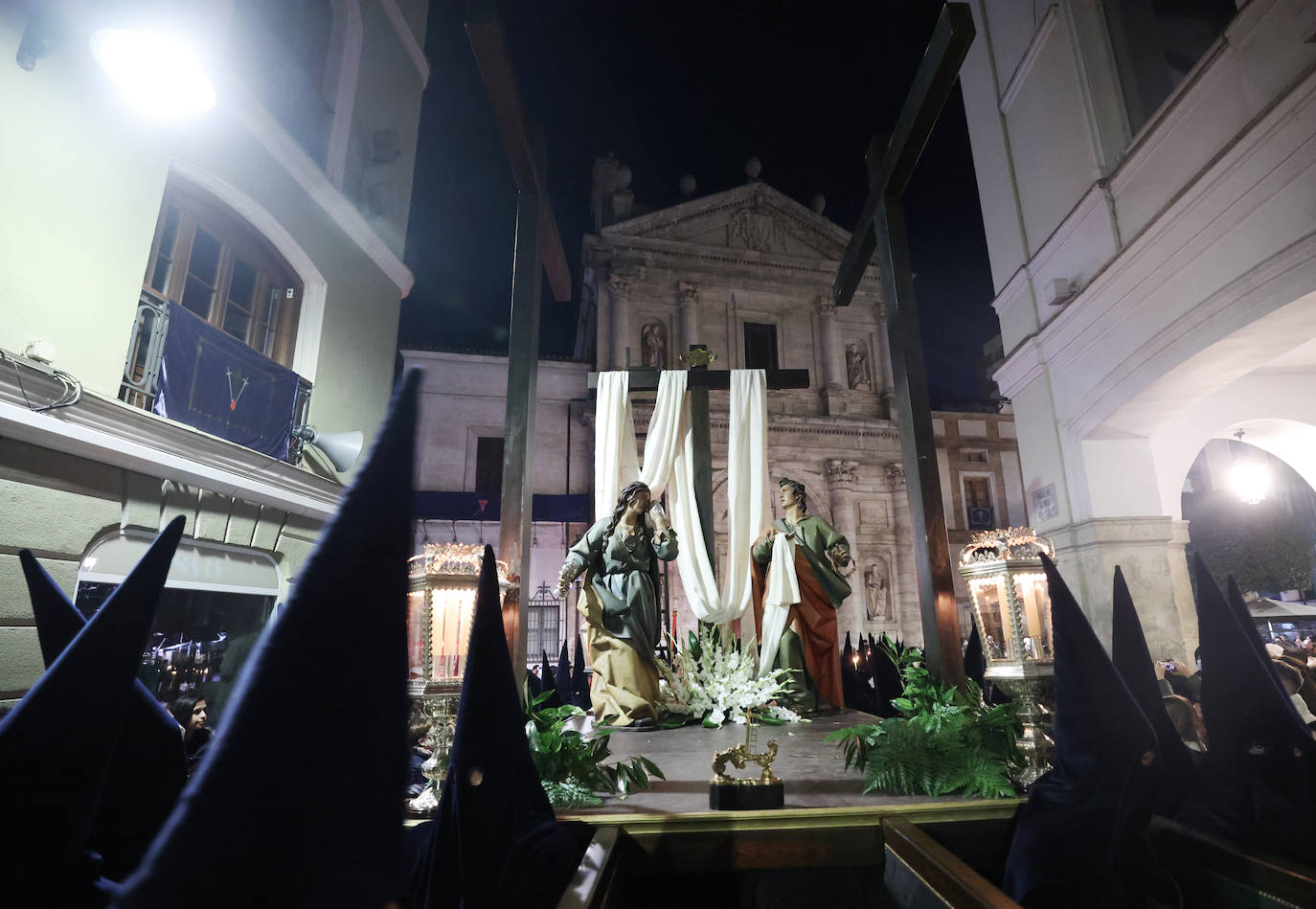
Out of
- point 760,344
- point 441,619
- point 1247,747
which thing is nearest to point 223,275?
point 441,619

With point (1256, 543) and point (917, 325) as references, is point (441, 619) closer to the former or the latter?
point (917, 325)

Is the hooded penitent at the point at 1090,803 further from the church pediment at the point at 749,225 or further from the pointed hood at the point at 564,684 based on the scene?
the church pediment at the point at 749,225

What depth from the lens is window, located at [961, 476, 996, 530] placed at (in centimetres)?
2044

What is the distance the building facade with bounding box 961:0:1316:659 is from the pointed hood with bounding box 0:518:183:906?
7138 mm

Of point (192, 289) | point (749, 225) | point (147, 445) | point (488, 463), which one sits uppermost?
point (749, 225)

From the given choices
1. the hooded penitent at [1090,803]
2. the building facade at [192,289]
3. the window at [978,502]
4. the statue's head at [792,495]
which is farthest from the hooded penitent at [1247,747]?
the window at [978,502]

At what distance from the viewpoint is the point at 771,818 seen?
2.52m

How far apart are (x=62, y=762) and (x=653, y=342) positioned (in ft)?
57.3

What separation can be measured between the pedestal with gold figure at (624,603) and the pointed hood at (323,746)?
4.32 m

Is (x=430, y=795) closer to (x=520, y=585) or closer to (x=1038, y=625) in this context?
(x=520, y=585)

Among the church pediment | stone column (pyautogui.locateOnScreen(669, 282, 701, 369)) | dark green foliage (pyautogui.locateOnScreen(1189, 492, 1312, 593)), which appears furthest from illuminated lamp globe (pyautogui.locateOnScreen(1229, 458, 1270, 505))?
stone column (pyautogui.locateOnScreen(669, 282, 701, 369))

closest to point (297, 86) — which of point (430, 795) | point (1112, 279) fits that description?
point (430, 795)

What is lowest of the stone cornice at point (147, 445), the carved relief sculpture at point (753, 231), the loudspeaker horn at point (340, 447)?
the stone cornice at point (147, 445)

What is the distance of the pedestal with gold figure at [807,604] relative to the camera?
581 centimetres
